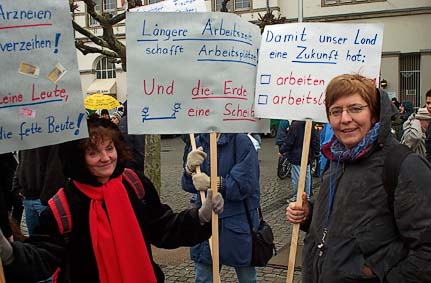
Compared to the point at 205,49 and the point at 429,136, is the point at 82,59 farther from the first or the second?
the point at 205,49

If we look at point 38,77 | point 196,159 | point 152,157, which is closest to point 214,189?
point 196,159

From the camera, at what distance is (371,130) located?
248 cm

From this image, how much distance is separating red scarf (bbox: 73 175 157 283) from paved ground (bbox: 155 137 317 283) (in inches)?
109

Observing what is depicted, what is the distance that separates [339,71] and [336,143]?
0.74m

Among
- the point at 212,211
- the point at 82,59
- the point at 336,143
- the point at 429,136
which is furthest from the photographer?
the point at 82,59

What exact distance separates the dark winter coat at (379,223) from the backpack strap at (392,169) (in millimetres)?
19

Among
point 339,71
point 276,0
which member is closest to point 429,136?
point 339,71

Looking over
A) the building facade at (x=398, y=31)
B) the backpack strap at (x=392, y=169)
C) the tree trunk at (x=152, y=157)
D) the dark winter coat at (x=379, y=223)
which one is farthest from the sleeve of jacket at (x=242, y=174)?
the building facade at (x=398, y=31)

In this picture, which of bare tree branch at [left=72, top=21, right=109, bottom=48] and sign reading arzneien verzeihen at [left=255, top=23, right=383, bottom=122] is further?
bare tree branch at [left=72, top=21, right=109, bottom=48]

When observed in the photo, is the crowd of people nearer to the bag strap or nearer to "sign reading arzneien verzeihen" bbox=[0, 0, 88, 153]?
the bag strap

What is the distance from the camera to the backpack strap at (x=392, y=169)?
7.69 feet

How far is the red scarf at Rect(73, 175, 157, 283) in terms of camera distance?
8.89 feet

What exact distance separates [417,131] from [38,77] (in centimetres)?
516

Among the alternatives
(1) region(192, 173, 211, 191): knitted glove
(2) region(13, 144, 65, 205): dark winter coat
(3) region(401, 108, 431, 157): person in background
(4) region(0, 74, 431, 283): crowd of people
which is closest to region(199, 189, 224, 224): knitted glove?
(4) region(0, 74, 431, 283): crowd of people
